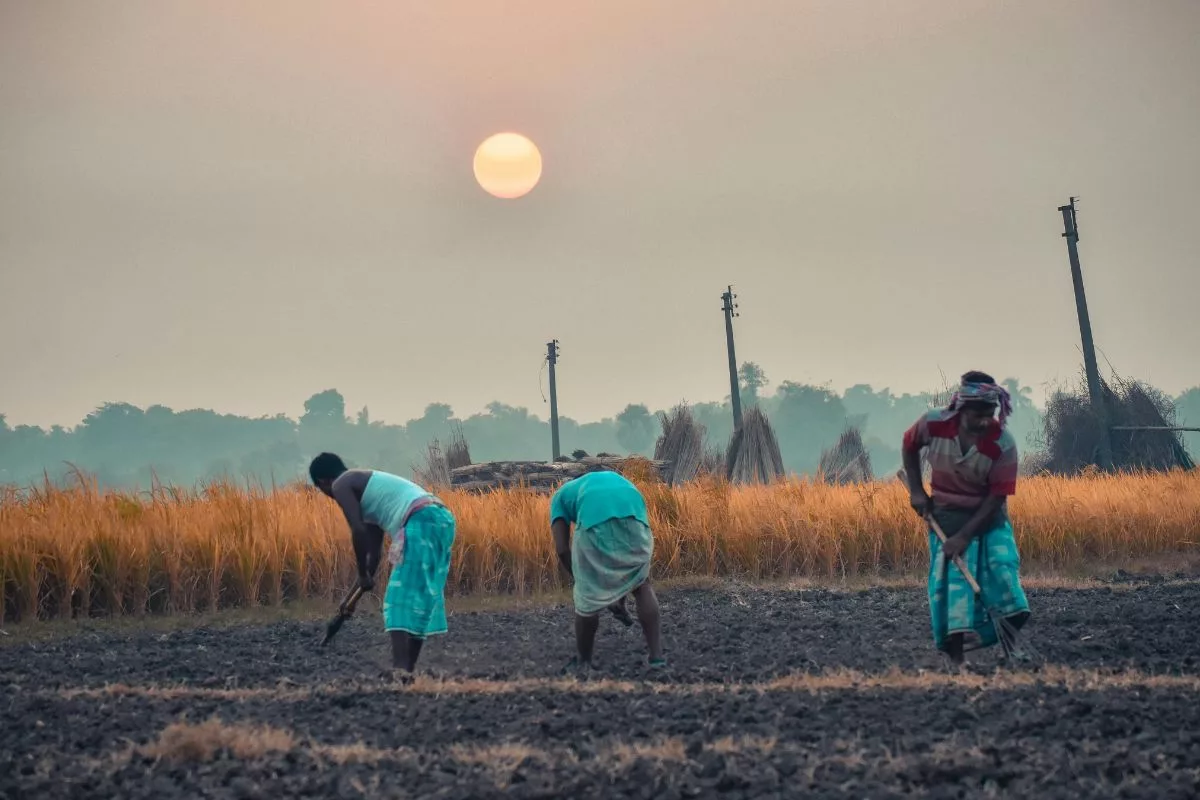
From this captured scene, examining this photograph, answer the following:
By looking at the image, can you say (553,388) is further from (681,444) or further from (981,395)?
(981,395)

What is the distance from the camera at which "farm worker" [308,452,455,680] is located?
610 centimetres

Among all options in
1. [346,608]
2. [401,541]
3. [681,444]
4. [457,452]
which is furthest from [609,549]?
[457,452]

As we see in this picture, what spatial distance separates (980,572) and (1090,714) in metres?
1.25

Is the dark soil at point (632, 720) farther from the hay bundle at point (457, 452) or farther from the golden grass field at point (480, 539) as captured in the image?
the hay bundle at point (457, 452)

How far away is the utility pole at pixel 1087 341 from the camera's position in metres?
20.8

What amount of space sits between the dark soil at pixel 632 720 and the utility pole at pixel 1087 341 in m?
14.1

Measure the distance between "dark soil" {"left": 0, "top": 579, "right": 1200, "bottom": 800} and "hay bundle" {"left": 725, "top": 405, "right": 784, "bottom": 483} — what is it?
39.7 feet

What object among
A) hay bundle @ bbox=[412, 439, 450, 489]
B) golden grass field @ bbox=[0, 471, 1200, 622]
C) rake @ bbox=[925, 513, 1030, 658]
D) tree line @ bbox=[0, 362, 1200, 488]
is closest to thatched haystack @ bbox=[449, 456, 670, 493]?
hay bundle @ bbox=[412, 439, 450, 489]

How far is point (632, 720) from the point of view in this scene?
15.2ft

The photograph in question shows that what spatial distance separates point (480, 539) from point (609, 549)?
4.67 meters

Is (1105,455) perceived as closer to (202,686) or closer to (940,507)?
(940,507)

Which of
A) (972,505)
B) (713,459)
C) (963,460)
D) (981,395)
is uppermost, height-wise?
(713,459)

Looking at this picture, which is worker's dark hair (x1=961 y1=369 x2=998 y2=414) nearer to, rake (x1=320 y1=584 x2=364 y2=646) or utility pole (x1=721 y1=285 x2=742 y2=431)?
rake (x1=320 y1=584 x2=364 y2=646)

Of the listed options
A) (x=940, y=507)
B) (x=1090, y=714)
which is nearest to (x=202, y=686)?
(x=940, y=507)
